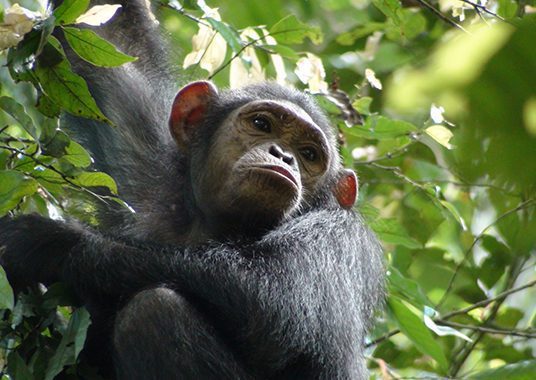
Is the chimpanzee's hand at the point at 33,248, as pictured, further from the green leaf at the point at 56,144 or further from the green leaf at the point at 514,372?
the green leaf at the point at 514,372

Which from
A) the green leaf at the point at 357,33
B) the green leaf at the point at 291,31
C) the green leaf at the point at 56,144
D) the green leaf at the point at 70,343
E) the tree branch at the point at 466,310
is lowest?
the tree branch at the point at 466,310

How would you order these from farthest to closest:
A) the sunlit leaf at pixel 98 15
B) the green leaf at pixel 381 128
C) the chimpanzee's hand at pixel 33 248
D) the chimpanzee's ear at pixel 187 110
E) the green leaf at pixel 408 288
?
the green leaf at pixel 381 128 → the chimpanzee's ear at pixel 187 110 → the green leaf at pixel 408 288 → the chimpanzee's hand at pixel 33 248 → the sunlit leaf at pixel 98 15

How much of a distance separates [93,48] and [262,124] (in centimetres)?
232

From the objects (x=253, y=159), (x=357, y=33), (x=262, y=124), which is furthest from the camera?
(x=357, y=33)

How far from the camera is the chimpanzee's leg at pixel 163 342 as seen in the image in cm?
431

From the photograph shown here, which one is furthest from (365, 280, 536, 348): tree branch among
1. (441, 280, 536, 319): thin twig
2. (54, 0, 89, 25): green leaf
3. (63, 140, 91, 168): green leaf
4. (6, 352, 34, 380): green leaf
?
(54, 0, 89, 25): green leaf

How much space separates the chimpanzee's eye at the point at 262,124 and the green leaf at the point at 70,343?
228cm

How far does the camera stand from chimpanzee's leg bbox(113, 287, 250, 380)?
4312 millimetres

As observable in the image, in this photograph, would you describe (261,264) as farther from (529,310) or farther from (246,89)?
(529,310)

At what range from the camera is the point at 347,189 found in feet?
19.2

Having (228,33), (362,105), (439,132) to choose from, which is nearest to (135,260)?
(228,33)

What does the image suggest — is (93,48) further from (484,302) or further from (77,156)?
(484,302)

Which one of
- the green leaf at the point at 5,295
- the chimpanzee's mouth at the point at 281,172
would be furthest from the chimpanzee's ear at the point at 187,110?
the green leaf at the point at 5,295

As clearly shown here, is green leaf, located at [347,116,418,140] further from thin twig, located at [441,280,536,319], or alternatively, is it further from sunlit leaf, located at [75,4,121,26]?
sunlit leaf, located at [75,4,121,26]
